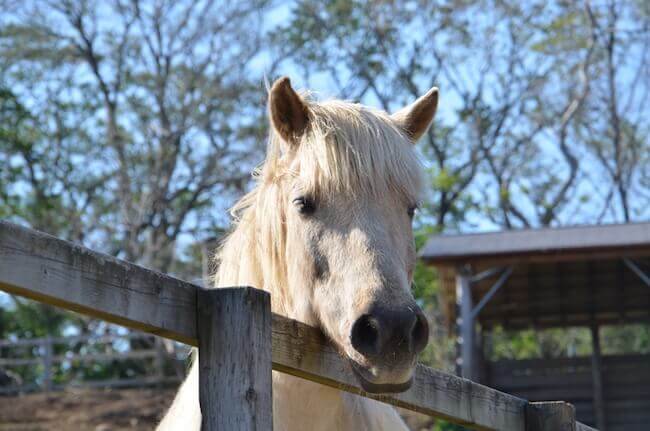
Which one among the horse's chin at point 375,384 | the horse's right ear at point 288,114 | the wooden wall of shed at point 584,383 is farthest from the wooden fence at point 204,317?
the wooden wall of shed at point 584,383

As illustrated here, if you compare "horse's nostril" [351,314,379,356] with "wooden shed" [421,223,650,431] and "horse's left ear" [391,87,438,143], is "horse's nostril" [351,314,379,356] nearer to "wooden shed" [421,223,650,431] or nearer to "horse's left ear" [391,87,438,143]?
"horse's left ear" [391,87,438,143]

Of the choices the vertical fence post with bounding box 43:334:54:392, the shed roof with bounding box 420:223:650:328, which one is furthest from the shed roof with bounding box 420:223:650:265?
the vertical fence post with bounding box 43:334:54:392

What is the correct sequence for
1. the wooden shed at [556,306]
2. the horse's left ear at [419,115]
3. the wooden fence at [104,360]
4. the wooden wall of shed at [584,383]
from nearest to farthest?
the horse's left ear at [419,115]
the wooden shed at [556,306]
the wooden wall of shed at [584,383]
the wooden fence at [104,360]

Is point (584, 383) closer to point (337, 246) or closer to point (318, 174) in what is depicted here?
point (318, 174)

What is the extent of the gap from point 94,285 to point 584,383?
1404 cm

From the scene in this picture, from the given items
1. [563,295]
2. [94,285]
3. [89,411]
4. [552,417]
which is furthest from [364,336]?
[563,295]

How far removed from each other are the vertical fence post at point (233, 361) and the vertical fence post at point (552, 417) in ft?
4.64

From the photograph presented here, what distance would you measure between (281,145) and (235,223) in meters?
0.49

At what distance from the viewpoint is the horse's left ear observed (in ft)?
10.8

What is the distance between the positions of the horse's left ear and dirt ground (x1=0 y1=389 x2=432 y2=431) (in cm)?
1063

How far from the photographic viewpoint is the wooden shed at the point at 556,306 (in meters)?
13.1

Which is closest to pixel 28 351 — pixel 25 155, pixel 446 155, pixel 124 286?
pixel 25 155

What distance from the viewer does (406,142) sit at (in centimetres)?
300

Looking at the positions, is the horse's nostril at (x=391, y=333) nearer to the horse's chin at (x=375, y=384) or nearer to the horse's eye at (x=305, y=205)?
the horse's chin at (x=375, y=384)
